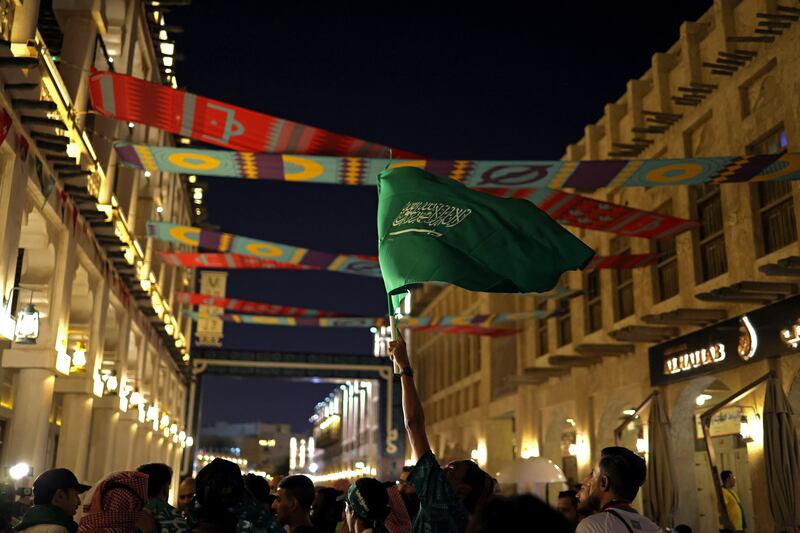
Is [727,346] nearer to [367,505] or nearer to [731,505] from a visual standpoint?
[731,505]

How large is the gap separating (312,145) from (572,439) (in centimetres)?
2008

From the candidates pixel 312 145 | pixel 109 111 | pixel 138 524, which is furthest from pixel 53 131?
pixel 138 524

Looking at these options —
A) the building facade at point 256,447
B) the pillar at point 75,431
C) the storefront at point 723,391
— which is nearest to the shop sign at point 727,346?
the storefront at point 723,391

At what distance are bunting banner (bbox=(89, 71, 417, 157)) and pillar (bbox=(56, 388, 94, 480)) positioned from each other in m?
7.12

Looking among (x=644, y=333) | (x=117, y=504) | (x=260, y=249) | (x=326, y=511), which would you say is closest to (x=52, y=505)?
(x=117, y=504)

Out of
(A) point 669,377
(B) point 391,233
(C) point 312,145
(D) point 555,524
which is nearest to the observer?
(D) point 555,524

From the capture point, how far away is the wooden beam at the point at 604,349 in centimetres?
1902

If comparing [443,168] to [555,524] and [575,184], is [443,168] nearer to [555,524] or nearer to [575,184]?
[575,184]

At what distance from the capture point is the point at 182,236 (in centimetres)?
1514

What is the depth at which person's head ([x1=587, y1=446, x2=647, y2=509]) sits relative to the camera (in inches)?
165

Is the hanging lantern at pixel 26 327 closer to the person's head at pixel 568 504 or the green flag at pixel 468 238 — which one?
the green flag at pixel 468 238

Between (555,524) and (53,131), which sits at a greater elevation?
(53,131)

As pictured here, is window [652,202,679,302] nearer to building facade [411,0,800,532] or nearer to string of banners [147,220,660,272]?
building facade [411,0,800,532]

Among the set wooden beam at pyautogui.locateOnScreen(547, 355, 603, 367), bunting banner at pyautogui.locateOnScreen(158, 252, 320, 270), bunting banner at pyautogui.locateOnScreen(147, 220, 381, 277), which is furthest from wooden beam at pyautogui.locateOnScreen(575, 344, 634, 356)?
bunting banner at pyautogui.locateOnScreen(158, 252, 320, 270)
